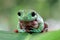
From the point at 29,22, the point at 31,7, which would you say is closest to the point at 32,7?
the point at 31,7

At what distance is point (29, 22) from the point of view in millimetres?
1731

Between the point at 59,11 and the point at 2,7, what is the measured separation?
1.23m

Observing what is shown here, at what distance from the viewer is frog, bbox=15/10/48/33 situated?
168 centimetres

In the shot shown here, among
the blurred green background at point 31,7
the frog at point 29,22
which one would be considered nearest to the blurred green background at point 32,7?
the blurred green background at point 31,7

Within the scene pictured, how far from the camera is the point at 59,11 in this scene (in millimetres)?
5598

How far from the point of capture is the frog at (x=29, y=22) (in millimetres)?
1680

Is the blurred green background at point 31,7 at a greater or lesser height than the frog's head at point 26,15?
lesser

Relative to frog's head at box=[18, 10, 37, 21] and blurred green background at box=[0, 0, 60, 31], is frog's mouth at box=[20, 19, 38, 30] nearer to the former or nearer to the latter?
frog's head at box=[18, 10, 37, 21]

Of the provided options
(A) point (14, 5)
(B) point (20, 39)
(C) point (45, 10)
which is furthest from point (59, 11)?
(B) point (20, 39)

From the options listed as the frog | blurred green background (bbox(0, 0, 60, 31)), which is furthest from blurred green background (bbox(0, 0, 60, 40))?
the frog

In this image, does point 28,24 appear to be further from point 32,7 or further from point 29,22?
point 32,7

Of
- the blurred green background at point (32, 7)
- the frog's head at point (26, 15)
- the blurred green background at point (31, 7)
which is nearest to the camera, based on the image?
the frog's head at point (26, 15)

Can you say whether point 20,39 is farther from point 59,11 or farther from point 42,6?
point 59,11

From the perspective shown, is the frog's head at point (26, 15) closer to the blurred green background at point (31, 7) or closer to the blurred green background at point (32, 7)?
the blurred green background at point (31, 7)
